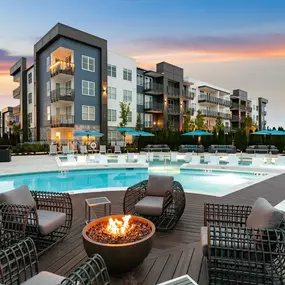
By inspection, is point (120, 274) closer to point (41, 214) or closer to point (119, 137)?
point (41, 214)

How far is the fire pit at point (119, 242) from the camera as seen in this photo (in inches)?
109

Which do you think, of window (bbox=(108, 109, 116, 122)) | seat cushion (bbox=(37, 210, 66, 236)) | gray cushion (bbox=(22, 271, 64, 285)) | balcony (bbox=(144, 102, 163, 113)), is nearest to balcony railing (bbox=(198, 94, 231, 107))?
balcony (bbox=(144, 102, 163, 113))

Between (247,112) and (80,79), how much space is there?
38.8 metres

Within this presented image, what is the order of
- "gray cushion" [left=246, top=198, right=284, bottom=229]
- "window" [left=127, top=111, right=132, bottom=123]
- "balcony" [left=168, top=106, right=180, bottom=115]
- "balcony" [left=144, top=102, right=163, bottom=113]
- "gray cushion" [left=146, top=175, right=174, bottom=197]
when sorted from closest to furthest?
"gray cushion" [left=246, top=198, right=284, bottom=229] < "gray cushion" [left=146, top=175, right=174, bottom=197] < "window" [left=127, top=111, right=132, bottom=123] < "balcony" [left=144, top=102, right=163, bottom=113] < "balcony" [left=168, top=106, right=180, bottom=115]

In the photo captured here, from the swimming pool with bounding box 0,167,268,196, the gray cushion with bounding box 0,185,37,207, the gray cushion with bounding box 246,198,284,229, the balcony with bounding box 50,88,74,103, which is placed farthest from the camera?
the balcony with bounding box 50,88,74,103

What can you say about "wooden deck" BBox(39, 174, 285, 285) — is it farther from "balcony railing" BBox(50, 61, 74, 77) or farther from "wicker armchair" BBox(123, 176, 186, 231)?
"balcony railing" BBox(50, 61, 74, 77)

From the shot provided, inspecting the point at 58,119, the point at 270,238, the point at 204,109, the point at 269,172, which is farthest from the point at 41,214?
the point at 204,109

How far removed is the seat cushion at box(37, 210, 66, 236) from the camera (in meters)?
3.52

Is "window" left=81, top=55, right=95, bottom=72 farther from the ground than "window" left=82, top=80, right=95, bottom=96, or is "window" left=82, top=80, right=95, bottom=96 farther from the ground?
"window" left=81, top=55, right=95, bottom=72

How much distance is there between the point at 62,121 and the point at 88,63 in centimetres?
668

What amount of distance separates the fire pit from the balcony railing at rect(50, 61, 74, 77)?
23.6 m

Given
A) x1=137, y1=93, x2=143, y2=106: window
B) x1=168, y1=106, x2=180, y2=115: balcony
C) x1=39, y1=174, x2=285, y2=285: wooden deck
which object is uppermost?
x1=137, y1=93, x2=143, y2=106: window

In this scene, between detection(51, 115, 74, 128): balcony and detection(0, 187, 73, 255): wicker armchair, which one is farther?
detection(51, 115, 74, 128): balcony

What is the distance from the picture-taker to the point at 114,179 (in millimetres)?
11672
